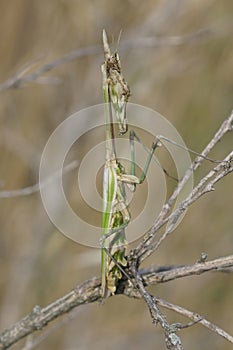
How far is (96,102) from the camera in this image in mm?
2170

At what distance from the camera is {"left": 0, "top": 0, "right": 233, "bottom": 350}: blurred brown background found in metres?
2.17

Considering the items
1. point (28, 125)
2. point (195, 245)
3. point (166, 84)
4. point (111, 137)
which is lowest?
point (111, 137)

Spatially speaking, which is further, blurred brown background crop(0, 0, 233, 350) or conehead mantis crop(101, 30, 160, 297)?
blurred brown background crop(0, 0, 233, 350)

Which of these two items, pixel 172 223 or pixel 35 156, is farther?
pixel 35 156

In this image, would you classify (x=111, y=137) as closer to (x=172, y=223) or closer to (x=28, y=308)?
(x=172, y=223)

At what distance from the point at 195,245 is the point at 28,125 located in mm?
936

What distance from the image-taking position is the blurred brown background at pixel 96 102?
85.4 inches

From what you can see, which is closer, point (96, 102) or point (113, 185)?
point (113, 185)

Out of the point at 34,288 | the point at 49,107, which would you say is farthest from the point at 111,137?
the point at 34,288

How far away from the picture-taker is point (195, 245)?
101 inches

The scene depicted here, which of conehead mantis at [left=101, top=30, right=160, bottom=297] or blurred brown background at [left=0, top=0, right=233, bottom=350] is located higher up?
blurred brown background at [left=0, top=0, right=233, bottom=350]

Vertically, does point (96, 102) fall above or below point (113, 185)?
above

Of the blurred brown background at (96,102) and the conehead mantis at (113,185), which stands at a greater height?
the blurred brown background at (96,102)

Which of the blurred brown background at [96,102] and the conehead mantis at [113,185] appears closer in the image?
the conehead mantis at [113,185]
